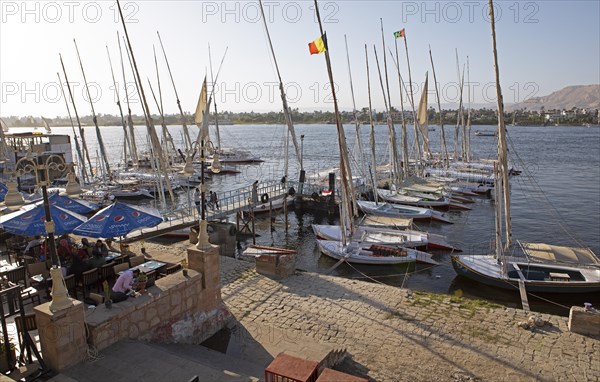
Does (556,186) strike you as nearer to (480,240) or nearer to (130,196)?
(480,240)

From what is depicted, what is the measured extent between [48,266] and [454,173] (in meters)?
43.7

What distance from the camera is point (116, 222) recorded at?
12.1m

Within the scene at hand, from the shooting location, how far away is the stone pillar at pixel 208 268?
413 inches

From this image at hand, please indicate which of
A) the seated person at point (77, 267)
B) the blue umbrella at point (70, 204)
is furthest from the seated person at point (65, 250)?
the blue umbrella at point (70, 204)

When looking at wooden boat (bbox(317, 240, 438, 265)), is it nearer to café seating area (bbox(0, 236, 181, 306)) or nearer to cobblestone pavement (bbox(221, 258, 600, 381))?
cobblestone pavement (bbox(221, 258, 600, 381))

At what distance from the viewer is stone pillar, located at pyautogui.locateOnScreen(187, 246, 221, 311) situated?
10500mm

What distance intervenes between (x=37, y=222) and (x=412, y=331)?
10.8 metres

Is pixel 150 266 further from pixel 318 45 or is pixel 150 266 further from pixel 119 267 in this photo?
pixel 318 45

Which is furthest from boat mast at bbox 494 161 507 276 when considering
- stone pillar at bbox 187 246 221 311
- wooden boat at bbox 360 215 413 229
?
stone pillar at bbox 187 246 221 311

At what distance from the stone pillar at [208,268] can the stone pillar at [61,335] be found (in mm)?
3397

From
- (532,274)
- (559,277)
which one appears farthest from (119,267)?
(559,277)

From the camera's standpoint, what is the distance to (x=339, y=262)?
21.7 m

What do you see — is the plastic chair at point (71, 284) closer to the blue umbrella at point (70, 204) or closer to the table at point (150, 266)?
the table at point (150, 266)

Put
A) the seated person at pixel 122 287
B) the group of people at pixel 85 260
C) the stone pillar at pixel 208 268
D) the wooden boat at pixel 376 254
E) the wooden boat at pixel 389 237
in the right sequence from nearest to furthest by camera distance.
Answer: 1. the seated person at pixel 122 287
2. the group of people at pixel 85 260
3. the stone pillar at pixel 208 268
4. the wooden boat at pixel 376 254
5. the wooden boat at pixel 389 237
